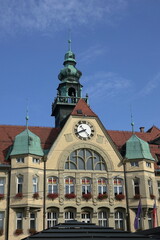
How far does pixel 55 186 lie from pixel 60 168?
5.77 ft

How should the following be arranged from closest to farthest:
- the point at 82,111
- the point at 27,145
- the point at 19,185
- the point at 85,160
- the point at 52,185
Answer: the point at 19,185
the point at 52,185
the point at 27,145
the point at 85,160
the point at 82,111

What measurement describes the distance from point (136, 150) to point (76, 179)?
6880mm

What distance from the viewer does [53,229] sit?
39.3ft

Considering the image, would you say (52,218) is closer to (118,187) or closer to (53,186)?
(53,186)

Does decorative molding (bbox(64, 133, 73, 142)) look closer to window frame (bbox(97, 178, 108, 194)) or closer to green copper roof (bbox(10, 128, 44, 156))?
green copper roof (bbox(10, 128, 44, 156))

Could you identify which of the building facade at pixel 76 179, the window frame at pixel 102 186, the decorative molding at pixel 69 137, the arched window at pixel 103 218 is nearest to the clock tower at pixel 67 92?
the building facade at pixel 76 179

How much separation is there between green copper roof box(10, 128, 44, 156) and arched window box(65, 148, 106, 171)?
9.91 ft

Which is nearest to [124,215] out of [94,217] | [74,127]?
[94,217]

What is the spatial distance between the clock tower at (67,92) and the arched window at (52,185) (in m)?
9.77

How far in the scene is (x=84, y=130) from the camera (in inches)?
1395

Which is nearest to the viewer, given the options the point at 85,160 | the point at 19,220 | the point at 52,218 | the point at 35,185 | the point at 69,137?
the point at 19,220

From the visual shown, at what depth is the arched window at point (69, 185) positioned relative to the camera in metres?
32.8

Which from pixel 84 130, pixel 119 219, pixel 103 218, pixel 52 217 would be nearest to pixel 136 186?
pixel 119 219

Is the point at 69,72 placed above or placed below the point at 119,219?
above
